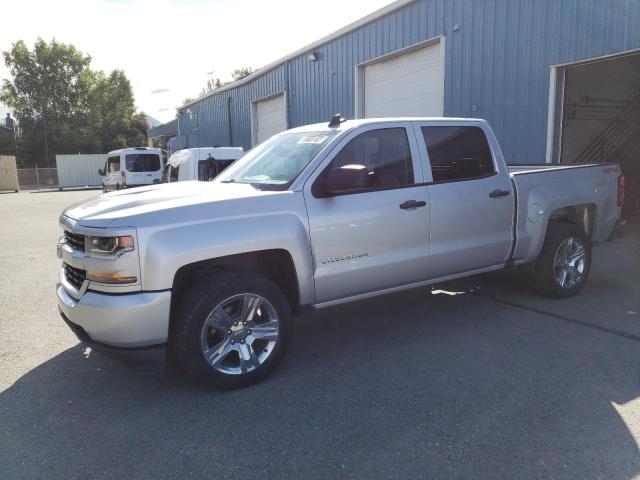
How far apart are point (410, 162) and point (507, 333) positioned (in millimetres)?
1799

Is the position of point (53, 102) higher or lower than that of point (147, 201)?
higher

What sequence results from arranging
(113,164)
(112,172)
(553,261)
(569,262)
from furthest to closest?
(113,164), (112,172), (569,262), (553,261)

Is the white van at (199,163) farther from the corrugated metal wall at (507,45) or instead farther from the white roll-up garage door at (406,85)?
the corrugated metal wall at (507,45)

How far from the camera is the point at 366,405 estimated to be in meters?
3.33

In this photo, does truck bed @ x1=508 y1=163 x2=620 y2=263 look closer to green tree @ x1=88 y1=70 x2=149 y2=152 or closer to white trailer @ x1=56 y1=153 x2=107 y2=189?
white trailer @ x1=56 y1=153 x2=107 y2=189

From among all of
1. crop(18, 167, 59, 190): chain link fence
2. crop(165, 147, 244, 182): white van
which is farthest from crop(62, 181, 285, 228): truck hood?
crop(18, 167, 59, 190): chain link fence

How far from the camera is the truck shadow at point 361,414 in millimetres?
2711

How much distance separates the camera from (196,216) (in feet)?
11.1

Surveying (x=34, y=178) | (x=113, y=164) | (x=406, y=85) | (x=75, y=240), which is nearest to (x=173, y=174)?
(x=406, y=85)

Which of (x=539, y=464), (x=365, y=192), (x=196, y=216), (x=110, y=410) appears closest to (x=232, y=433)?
(x=110, y=410)

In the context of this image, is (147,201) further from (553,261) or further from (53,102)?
(53,102)

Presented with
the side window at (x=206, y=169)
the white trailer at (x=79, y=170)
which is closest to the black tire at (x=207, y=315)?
the side window at (x=206, y=169)

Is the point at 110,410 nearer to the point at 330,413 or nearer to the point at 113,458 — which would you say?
the point at 113,458

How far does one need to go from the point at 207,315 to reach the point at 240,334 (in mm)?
323
